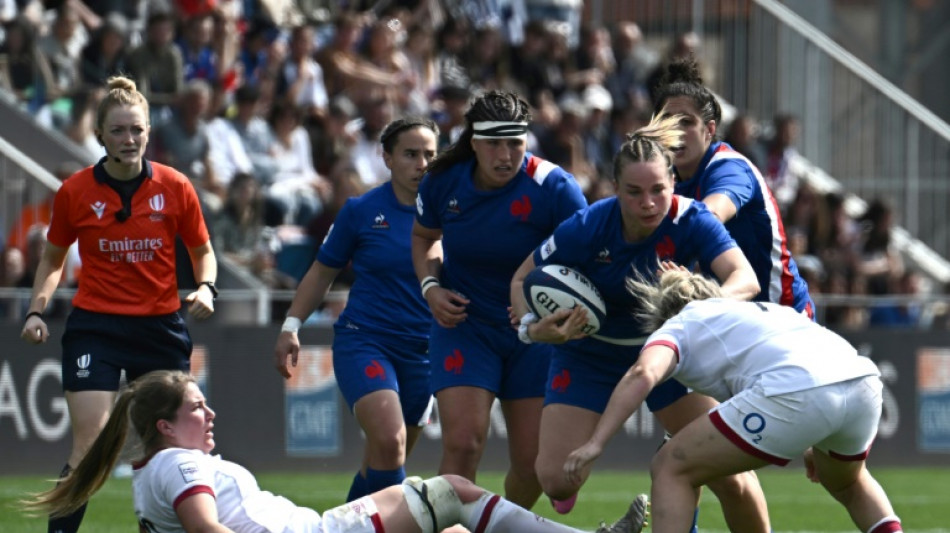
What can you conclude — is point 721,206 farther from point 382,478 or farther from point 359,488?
point 359,488

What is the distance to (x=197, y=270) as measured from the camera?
26.5ft

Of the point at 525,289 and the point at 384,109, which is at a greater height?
the point at 384,109

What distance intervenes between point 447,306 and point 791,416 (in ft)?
7.00

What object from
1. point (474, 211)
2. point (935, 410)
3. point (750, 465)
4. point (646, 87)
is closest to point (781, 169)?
point (646, 87)

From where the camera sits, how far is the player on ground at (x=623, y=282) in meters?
6.71

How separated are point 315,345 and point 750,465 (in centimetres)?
771

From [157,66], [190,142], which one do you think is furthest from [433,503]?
[157,66]

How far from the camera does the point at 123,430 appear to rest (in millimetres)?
6156

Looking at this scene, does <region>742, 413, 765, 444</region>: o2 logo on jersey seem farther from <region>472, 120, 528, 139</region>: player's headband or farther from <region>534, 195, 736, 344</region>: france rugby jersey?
<region>472, 120, 528, 139</region>: player's headband

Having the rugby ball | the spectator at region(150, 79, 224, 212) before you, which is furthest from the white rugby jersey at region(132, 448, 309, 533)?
the spectator at region(150, 79, 224, 212)

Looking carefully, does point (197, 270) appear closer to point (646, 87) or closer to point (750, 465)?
point (750, 465)

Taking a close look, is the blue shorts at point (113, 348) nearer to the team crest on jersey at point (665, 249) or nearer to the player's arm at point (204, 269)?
the player's arm at point (204, 269)

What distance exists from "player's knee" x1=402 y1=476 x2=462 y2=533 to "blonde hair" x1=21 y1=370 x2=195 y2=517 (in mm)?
968

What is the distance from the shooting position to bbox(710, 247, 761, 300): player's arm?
21.5 ft
